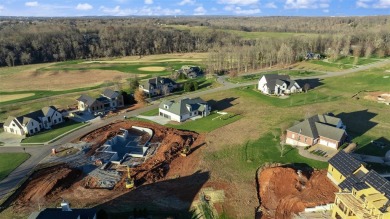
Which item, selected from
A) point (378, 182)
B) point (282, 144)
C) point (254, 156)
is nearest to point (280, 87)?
point (282, 144)

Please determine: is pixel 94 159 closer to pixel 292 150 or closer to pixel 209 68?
pixel 292 150

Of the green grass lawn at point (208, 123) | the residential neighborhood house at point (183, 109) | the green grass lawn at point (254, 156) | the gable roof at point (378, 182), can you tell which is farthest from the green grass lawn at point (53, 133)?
the gable roof at point (378, 182)

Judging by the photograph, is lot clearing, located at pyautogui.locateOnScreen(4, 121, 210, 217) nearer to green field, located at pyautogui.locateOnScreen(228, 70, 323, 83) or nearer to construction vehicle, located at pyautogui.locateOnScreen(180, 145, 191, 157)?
construction vehicle, located at pyautogui.locateOnScreen(180, 145, 191, 157)

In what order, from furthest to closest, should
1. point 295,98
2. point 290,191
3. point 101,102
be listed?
1. point 295,98
2. point 101,102
3. point 290,191

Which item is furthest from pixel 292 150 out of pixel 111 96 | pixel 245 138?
pixel 111 96

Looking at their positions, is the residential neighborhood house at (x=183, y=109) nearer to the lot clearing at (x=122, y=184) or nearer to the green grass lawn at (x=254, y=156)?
the lot clearing at (x=122, y=184)

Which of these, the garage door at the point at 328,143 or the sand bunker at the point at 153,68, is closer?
the garage door at the point at 328,143

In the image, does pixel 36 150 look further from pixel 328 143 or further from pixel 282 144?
pixel 328 143

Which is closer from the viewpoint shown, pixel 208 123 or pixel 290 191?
pixel 290 191
